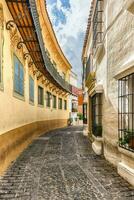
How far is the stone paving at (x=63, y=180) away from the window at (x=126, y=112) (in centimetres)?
91

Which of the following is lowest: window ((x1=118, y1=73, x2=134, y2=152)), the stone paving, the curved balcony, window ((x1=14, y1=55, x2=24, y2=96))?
the stone paving

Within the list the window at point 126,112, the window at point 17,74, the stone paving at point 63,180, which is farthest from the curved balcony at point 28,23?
the stone paving at point 63,180

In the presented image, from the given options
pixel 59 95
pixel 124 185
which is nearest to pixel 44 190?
pixel 124 185

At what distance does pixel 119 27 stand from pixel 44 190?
474 cm

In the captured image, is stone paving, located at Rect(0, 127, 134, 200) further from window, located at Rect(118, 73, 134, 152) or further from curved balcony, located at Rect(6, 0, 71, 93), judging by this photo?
curved balcony, located at Rect(6, 0, 71, 93)

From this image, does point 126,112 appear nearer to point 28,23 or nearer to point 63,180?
point 63,180

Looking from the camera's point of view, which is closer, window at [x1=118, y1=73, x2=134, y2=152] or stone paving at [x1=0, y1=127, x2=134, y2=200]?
stone paving at [x1=0, y1=127, x2=134, y2=200]

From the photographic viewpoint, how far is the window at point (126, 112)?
715cm

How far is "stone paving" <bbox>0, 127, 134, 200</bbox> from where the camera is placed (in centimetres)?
587

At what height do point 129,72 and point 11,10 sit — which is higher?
point 11,10

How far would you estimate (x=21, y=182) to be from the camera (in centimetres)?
691

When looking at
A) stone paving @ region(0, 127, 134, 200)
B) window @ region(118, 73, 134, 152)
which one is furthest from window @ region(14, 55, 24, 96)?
window @ region(118, 73, 134, 152)

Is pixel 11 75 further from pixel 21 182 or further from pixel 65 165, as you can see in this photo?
pixel 21 182

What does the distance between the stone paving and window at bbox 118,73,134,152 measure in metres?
0.91
